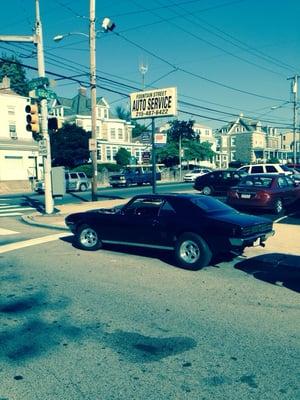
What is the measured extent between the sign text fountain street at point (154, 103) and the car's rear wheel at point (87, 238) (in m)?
10.7

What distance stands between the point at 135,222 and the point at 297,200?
11073 mm

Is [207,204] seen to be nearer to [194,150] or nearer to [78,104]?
[78,104]

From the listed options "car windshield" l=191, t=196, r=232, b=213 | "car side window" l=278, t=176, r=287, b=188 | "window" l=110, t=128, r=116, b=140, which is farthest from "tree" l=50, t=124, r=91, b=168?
"car windshield" l=191, t=196, r=232, b=213

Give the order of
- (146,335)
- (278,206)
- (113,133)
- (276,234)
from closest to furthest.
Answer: (146,335) < (276,234) < (278,206) < (113,133)

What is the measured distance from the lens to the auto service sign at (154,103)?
65.1ft

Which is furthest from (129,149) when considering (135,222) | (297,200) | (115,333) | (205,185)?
(115,333)

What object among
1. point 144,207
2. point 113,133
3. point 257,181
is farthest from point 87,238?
point 113,133

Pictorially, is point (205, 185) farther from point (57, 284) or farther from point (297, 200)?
point (57, 284)

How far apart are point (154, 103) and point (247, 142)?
71.7 metres

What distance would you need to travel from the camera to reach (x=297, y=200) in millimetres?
17375

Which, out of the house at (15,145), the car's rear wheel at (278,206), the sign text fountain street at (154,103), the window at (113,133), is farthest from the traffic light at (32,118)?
the window at (113,133)

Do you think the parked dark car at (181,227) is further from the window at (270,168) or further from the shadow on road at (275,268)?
the window at (270,168)

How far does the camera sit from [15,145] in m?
44.1

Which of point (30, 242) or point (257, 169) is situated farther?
point (257, 169)
